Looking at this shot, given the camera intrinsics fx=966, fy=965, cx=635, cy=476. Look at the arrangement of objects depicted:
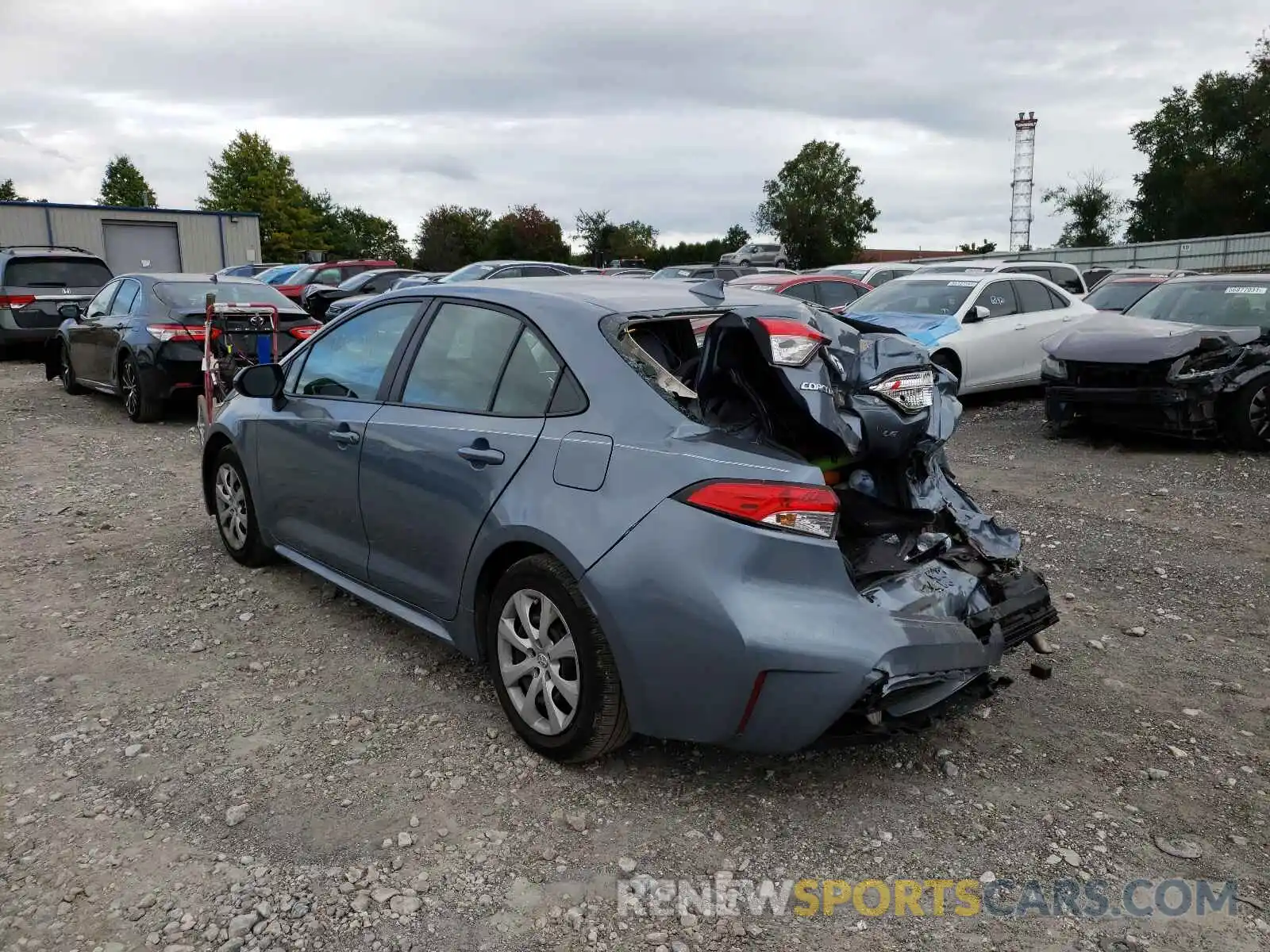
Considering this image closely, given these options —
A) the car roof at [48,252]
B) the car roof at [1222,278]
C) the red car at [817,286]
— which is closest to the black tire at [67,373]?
the car roof at [48,252]

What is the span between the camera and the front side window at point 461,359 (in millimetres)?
3713

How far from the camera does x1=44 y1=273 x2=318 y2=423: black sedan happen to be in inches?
390

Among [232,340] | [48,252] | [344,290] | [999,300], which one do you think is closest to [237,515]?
[232,340]

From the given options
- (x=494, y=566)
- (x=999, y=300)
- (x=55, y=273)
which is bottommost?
(x=494, y=566)

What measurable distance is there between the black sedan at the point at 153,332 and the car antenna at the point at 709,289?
7.21 metres

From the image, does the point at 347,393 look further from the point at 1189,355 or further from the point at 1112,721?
the point at 1189,355

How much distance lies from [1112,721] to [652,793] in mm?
1851

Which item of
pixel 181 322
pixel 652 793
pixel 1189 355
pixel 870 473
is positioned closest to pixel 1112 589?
pixel 870 473

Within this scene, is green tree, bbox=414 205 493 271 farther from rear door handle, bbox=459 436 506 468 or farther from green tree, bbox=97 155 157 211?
rear door handle, bbox=459 436 506 468

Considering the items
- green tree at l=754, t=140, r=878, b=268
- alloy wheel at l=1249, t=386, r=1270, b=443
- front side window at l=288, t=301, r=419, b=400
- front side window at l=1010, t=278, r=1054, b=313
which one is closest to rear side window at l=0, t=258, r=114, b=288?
front side window at l=288, t=301, r=419, b=400

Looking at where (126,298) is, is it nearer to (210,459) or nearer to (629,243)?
(210,459)

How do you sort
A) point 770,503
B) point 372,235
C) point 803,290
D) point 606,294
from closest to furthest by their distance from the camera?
point 770,503, point 606,294, point 803,290, point 372,235

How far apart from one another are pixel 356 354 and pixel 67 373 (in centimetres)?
974

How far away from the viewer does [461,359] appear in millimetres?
3875
